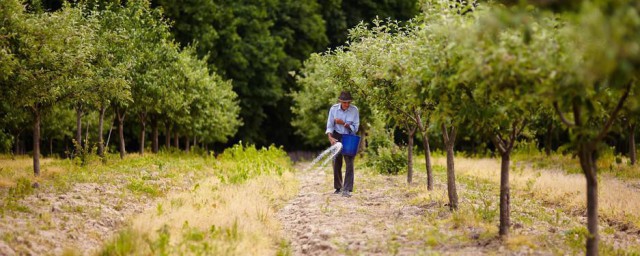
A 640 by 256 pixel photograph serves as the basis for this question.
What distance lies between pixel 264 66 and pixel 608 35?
37.5m

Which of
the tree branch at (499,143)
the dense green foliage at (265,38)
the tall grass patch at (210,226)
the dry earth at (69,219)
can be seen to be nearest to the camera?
the tall grass patch at (210,226)

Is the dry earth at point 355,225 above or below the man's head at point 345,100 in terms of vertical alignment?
below

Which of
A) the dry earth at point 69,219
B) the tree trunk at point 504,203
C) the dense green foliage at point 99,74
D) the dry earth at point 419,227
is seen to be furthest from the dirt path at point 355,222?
the dense green foliage at point 99,74

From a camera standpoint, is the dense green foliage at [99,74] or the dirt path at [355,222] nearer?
the dirt path at [355,222]

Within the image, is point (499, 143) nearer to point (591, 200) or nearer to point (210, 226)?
point (591, 200)

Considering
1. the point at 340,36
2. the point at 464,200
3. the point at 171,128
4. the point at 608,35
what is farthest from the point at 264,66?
the point at 608,35

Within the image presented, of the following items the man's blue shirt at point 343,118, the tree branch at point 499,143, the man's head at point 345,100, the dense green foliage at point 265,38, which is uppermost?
the dense green foliage at point 265,38

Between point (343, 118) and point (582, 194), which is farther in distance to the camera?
point (582, 194)

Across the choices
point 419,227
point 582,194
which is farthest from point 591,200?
point 582,194

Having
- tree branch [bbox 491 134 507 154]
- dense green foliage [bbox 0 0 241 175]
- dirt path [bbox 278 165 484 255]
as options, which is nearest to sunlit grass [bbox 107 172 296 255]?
dirt path [bbox 278 165 484 255]

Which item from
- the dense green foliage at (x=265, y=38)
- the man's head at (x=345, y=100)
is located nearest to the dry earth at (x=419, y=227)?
the man's head at (x=345, y=100)

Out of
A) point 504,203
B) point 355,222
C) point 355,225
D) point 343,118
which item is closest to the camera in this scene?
point 504,203

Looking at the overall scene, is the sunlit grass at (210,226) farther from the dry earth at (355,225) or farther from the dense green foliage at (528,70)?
the dense green foliage at (528,70)

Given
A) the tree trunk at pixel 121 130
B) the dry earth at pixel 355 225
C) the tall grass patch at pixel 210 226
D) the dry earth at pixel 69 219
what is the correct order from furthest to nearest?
the tree trunk at pixel 121 130 → the dry earth at pixel 355 225 → the dry earth at pixel 69 219 → the tall grass patch at pixel 210 226
